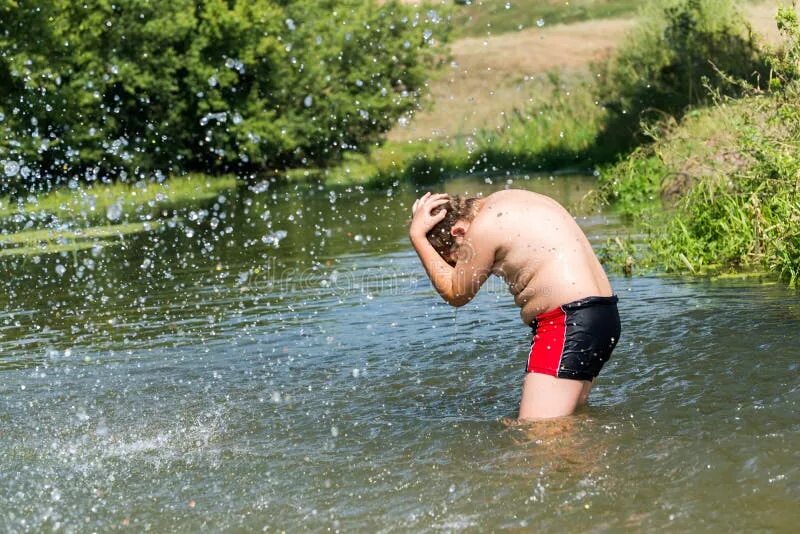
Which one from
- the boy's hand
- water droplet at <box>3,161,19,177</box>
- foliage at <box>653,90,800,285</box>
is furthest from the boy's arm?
water droplet at <box>3,161,19,177</box>

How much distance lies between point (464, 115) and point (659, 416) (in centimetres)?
5047

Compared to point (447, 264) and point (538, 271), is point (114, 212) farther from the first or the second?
point (538, 271)

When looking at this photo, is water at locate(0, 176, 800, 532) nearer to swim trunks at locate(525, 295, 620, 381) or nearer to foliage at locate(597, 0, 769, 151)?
swim trunks at locate(525, 295, 620, 381)

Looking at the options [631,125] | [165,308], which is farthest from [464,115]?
[165,308]

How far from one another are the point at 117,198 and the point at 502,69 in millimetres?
36785

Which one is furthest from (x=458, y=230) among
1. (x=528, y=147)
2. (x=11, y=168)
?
(x=11, y=168)

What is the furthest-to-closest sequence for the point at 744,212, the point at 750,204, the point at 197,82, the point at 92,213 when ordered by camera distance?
the point at 197,82
the point at 92,213
the point at 744,212
the point at 750,204

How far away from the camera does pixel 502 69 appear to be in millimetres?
62844

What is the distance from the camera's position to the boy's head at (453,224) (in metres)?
6.48

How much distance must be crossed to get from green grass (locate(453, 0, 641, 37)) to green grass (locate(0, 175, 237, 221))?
3372 cm

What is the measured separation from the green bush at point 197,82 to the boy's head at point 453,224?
74.8 ft

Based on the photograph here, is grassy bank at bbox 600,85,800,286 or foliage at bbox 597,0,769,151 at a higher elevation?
grassy bank at bbox 600,85,800,286

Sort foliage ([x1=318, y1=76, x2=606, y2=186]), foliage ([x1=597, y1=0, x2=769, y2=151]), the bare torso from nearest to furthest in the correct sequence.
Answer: the bare torso < foliage ([x1=597, y1=0, x2=769, y2=151]) < foliage ([x1=318, y1=76, x2=606, y2=186])

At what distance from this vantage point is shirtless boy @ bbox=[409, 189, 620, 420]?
6395 mm
